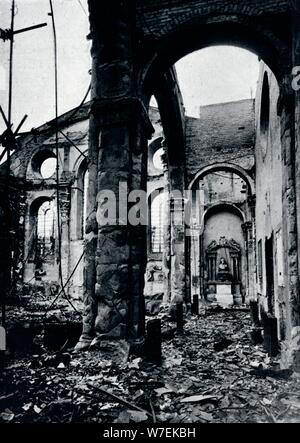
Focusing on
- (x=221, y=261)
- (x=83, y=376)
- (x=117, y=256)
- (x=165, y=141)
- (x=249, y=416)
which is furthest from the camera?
(x=221, y=261)

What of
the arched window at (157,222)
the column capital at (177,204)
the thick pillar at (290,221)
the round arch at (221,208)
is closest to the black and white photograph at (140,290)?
the thick pillar at (290,221)

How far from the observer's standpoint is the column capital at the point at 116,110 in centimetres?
550

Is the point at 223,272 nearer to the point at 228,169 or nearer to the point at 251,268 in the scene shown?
the point at 251,268

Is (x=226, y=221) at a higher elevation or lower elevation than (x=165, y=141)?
lower

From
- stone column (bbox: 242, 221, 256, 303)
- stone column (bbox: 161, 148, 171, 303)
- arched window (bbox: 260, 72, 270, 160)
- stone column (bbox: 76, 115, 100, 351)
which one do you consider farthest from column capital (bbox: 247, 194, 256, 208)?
stone column (bbox: 76, 115, 100, 351)

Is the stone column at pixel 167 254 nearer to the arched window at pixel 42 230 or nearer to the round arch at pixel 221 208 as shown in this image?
the round arch at pixel 221 208

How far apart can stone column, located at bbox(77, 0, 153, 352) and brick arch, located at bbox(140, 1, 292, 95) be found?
0.47 metres

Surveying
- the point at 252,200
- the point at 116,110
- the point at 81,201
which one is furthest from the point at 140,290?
the point at 81,201

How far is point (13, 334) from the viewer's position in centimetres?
598

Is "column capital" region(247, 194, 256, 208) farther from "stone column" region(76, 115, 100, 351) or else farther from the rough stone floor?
"stone column" region(76, 115, 100, 351)

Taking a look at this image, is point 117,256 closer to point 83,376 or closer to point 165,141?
point 83,376

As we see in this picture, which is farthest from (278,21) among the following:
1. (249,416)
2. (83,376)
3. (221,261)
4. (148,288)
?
(221,261)

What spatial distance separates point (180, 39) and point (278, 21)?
1.64m

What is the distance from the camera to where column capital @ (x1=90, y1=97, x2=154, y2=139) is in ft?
18.0
